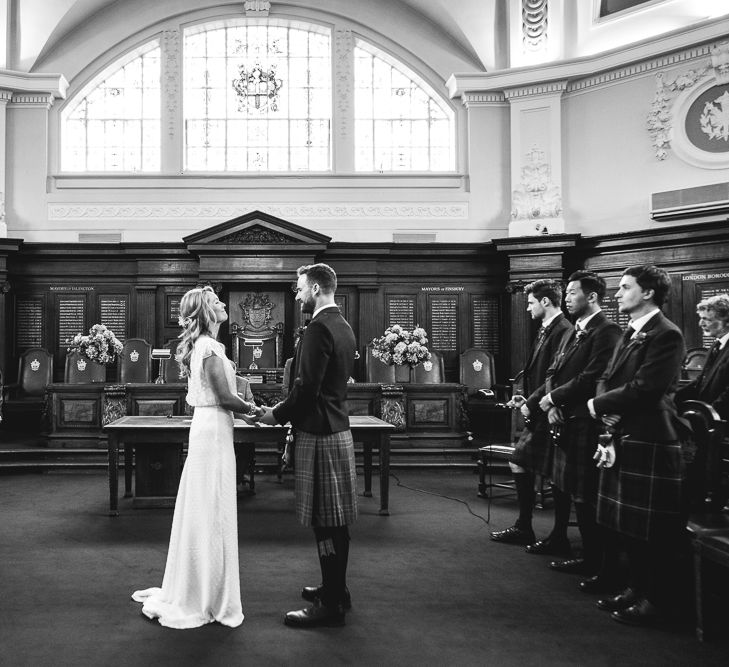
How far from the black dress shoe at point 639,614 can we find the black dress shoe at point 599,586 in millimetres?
475

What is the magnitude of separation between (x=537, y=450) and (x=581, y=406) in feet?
2.17

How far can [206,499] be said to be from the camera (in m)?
3.59

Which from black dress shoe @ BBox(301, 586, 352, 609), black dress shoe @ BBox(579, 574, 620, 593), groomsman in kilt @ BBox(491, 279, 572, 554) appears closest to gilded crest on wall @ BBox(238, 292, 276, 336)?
groomsman in kilt @ BBox(491, 279, 572, 554)

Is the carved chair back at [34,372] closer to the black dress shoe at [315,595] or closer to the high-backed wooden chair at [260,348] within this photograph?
the high-backed wooden chair at [260,348]

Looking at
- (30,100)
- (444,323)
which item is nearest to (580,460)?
→ (444,323)

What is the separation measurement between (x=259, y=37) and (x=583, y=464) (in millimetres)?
10896

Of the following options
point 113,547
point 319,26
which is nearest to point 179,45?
point 319,26

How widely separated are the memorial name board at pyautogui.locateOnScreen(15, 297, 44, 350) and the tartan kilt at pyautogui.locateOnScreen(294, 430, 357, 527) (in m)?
9.44

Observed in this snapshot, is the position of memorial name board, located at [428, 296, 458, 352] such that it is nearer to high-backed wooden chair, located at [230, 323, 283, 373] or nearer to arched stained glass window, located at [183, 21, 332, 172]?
high-backed wooden chair, located at [230, 323, 283, 373]

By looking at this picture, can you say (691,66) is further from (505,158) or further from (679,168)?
(505,158)

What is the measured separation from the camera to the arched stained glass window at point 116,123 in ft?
40.5

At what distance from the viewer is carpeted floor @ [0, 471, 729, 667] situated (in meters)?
3.27

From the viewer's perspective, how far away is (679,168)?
1055 cm

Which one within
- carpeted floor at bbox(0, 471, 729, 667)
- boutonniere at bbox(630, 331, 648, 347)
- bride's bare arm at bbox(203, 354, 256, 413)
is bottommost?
carpeted floor at bbox(0, 471, 729, 667)
